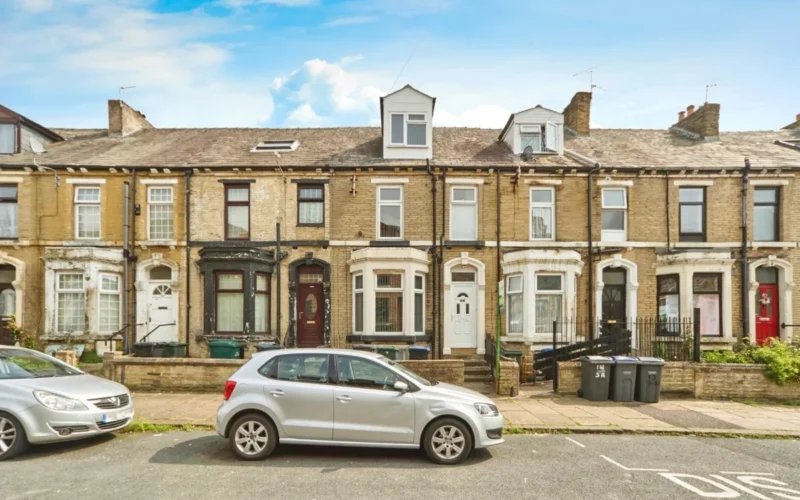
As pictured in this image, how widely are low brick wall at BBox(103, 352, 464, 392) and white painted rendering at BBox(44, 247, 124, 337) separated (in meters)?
4.28

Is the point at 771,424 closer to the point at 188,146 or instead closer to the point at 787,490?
the point at 787,490

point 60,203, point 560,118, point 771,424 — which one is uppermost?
point 560,118

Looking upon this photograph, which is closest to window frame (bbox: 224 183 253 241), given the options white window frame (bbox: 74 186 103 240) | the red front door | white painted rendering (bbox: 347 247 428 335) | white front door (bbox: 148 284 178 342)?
white front door (bbox: 148 284 178 342)

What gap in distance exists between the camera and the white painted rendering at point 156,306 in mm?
15008

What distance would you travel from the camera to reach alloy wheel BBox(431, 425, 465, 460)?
6.50 m

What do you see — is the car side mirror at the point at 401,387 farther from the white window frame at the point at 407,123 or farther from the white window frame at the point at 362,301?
the white window frame at the point at 407,123

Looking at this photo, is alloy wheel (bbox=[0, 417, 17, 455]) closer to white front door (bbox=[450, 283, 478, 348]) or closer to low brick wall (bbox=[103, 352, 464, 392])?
low brick wall (bbox=[103, 352, 464, 392])

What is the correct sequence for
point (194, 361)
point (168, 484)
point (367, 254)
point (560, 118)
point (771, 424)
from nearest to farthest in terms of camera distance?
point (168, 484), point (771, 424), point (194, 361), point (367, 254), point (560, 118)

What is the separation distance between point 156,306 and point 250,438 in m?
10.3

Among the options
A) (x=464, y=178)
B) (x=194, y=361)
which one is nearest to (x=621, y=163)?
(x=464, y=178)

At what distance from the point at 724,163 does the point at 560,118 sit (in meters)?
5.44

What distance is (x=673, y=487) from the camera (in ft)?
19.1

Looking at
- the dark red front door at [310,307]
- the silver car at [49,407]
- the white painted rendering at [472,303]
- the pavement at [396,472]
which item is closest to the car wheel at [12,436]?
the silver car at [49,407]

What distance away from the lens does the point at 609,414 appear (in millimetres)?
9531
